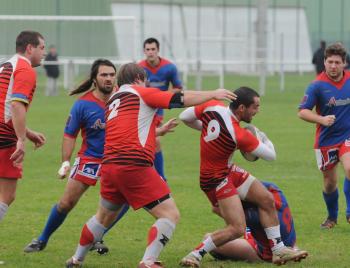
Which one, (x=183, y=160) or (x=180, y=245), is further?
(x=183, y=160)

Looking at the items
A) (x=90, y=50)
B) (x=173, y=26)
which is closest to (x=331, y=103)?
(x=90, y=50)

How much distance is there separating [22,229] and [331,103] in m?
3.66

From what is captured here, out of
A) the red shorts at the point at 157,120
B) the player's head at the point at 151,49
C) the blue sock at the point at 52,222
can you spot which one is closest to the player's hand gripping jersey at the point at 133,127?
the red shorts at the point at 157,120

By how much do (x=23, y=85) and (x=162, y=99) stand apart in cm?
133

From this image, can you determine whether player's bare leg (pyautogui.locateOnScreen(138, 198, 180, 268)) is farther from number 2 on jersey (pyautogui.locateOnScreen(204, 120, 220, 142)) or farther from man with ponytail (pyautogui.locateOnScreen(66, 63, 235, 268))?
number 2 on jersey (pyautogui.locateOnScreen(204, 120, 220, 142))

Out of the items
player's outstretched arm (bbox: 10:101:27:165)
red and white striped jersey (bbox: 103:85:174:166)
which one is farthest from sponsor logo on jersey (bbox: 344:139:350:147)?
player's outstretched arm (bbox: 10:101:27:165)

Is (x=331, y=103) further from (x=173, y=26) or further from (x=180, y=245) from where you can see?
(x=173, y=26)

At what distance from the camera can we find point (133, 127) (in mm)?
7605

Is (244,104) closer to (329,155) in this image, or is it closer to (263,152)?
(263,152)

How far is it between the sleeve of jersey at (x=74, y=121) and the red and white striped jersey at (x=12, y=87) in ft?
2.16

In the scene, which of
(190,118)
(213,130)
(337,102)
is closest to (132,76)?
(190,118)

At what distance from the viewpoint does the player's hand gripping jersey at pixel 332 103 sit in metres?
10.1

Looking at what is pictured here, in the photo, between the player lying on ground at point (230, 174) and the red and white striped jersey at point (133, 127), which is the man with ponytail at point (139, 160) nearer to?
the red and white striped jersey at point (133, 127)

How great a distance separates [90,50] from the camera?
41.6 meters
